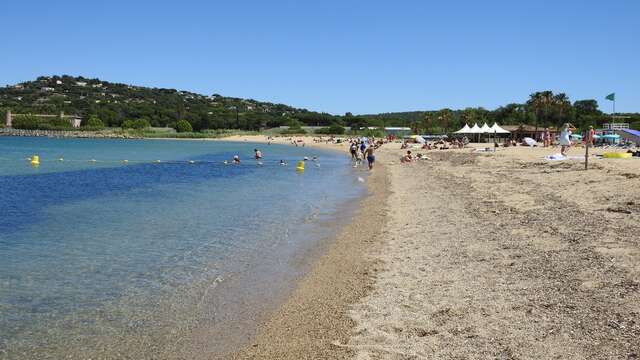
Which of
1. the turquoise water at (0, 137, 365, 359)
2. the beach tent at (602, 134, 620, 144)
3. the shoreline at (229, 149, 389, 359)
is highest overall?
the beach tent at (602, 134, 620, 144)

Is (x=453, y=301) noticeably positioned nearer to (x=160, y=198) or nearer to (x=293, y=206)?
(x=293, y=206)

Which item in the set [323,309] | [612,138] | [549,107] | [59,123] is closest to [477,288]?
[323,309]

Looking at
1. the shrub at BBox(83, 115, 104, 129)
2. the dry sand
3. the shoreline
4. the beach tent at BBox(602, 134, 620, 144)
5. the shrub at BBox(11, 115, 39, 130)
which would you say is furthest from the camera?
the shrub at BBox(83, 115, 104, 129)

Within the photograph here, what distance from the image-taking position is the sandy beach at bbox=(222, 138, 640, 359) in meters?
5.67

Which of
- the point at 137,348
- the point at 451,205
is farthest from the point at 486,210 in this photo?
the point at 137,348

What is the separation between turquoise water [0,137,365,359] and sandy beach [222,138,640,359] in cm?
99

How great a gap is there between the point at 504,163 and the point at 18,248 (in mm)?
25085

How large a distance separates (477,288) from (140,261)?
20.7 feet

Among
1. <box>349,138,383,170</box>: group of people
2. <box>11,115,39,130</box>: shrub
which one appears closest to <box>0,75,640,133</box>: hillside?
<box>11,115,39,130</box>: shrub

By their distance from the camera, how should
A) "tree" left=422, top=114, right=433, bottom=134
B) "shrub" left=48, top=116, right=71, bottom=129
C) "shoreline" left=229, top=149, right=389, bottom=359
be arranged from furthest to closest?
"shrub" left=48, top=116, right=71, bottom=129 < "tree" left=422, top=114, right=433, bottom=134 < "shoreline" left=229, top=149, right=389, bottom=359

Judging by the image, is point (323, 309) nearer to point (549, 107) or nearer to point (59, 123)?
point (549, 107)

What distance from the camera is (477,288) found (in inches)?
299

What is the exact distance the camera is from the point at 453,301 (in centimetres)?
710

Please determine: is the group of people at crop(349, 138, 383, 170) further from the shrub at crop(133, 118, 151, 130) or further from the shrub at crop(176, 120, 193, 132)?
the shrub at crop(133, 118, 151, 130)
